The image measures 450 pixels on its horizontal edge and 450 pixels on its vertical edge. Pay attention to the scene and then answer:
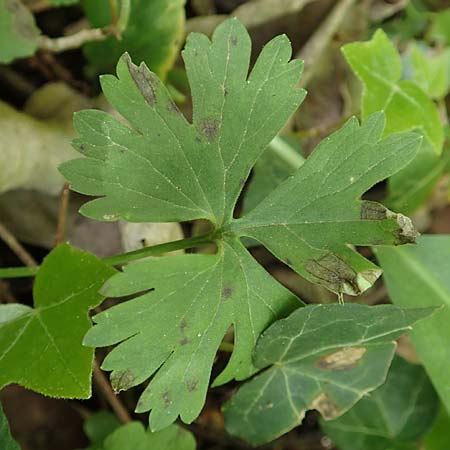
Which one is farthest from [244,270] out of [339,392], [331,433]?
[331,433]

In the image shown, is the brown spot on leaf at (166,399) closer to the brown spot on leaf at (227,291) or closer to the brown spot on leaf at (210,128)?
the brown spot on leaf at (227,291)

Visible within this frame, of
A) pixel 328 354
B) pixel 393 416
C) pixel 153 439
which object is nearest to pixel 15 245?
pixel 153 439

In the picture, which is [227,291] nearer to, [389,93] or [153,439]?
[153,439]

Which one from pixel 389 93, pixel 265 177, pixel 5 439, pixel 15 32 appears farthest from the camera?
pixel 265 177

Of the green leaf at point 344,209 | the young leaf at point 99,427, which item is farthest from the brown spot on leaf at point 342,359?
the young leaf at point 99,427

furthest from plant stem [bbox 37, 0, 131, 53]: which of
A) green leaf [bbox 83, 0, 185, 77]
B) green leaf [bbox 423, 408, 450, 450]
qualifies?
green leaf [bbox 423, 408, 450, 450]
